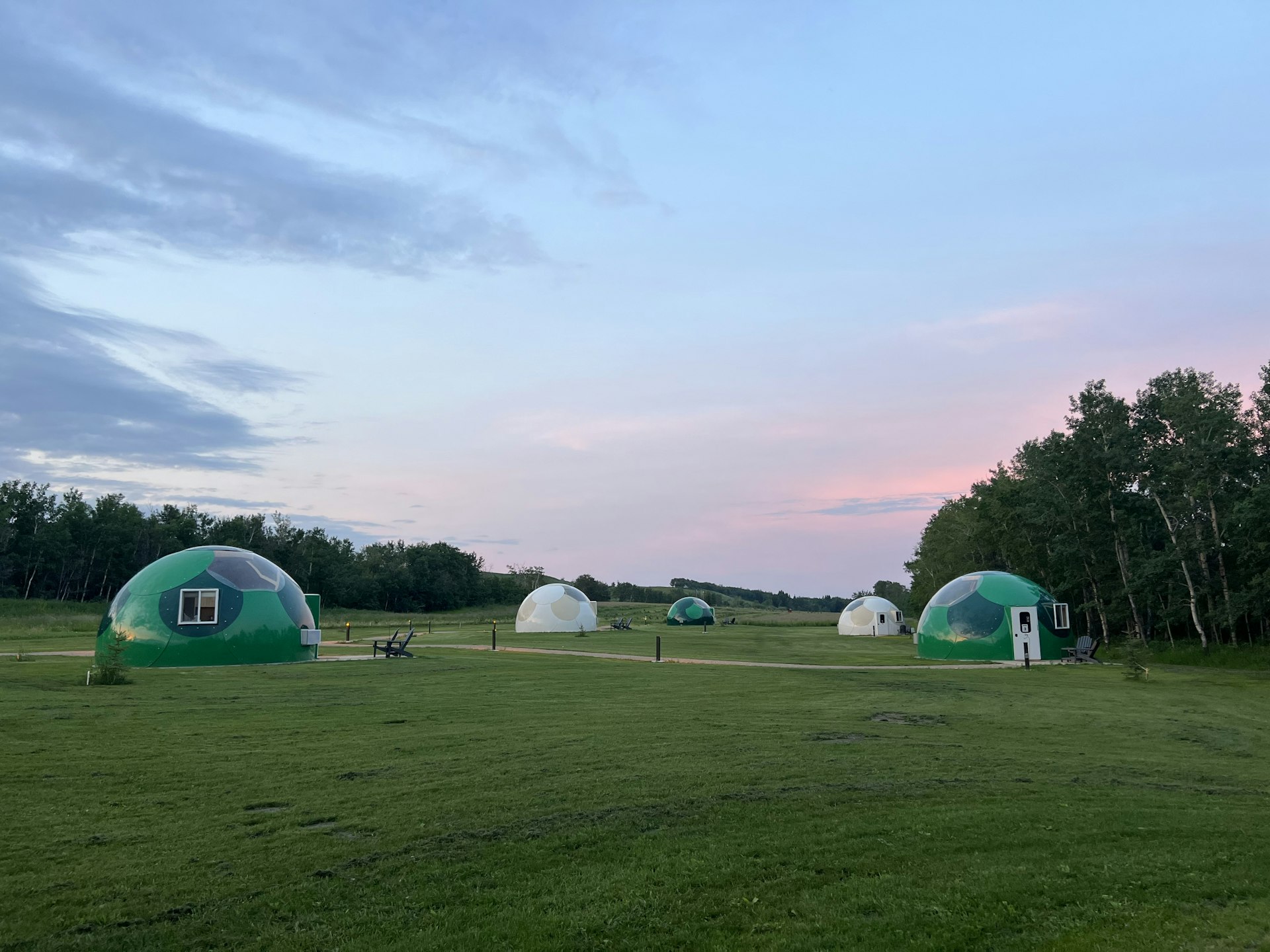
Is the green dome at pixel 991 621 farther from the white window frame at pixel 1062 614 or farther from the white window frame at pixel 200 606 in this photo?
the white window frame at pixel 200 606

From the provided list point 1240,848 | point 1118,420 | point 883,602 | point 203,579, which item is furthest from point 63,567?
point 1240,848

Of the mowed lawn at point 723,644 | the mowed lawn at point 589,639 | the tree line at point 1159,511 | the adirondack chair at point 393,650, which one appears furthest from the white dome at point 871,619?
the adirondack chair at point 393,650

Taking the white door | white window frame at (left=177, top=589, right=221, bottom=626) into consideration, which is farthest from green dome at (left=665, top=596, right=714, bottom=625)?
→ white window frame at (left=177, top=589, right=221, bottom=626)

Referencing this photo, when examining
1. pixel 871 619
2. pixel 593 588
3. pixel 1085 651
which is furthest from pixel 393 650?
pixel 593 588

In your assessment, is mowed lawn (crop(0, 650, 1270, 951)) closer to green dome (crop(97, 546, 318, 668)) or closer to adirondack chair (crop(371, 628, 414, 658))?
green dome (crop(97, 546, 318, 668))

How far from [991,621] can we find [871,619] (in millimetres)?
25514

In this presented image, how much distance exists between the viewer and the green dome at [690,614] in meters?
71.9

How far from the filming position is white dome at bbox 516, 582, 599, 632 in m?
52.8

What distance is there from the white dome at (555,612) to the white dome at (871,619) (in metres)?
18.6

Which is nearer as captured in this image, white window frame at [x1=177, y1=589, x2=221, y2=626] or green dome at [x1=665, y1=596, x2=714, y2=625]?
white window frame at [x1=177, y1=589, x2=221, y2=626]

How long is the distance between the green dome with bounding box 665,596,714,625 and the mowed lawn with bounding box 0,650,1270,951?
56.7m

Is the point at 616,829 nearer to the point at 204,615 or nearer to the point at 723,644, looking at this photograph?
the point at 204,615

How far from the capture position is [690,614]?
238ft

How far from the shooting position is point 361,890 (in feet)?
19.7
